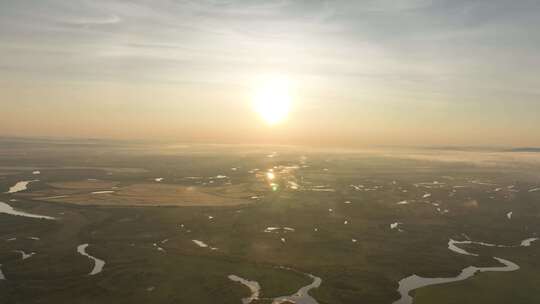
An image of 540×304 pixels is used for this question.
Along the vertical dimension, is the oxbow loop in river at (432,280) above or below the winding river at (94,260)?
above

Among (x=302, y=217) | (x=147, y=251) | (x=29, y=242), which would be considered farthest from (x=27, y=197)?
(x=302, y=217)

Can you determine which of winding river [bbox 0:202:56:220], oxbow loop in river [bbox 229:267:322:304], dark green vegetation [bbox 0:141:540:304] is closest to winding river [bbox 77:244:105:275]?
dark green vegetation [bbox 0:141:540:304]

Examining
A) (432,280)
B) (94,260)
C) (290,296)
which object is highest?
(432,280)

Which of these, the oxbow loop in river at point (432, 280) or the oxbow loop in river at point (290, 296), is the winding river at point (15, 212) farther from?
the oxbow loop in river at point (432, 280)

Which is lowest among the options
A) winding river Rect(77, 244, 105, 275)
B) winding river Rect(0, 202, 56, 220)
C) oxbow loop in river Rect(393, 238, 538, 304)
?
winding river Rect(77, 244, 105, 275)

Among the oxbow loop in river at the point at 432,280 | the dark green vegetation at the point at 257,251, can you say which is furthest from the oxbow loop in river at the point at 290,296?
the oxbow loop in river at the point at 432,280

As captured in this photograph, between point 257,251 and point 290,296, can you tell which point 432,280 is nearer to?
point 290,296

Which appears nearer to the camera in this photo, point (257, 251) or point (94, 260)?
point (94, 260)

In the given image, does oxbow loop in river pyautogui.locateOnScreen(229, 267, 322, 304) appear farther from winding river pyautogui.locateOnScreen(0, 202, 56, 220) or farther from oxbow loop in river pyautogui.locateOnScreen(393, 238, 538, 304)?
winding river pyautogui.locateOnScreen(0, 202, 56, 220)

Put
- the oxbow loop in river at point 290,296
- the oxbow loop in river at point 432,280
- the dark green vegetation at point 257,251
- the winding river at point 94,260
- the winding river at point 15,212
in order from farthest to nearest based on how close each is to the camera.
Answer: the winding river at point 15,212 < the winding river at point 94,260 < the oxbow loop in river at point 432,280 < the dark green vegetation at point 257,251 < the oxbow loop in river at point 290,296

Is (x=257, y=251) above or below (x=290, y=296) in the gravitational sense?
above

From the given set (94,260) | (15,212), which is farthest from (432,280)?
(15,212)
